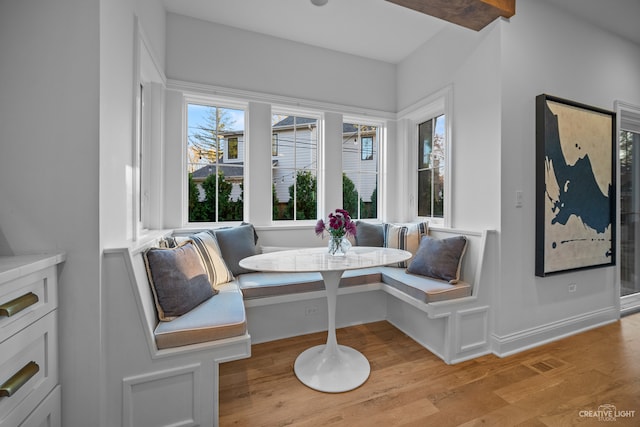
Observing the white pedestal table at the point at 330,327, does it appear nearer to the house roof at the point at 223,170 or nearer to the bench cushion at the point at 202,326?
the bench cushion at the point at 202,326

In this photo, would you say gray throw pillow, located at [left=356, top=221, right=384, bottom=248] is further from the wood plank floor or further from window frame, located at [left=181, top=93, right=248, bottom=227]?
window frame, located at [left=181, top=93, right=248, bottom=227]

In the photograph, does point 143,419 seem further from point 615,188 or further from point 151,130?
point 615,188

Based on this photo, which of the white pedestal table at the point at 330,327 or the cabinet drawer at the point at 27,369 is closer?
the cabinet drawer at the point at 27,369

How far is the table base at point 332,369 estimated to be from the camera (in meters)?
1.77

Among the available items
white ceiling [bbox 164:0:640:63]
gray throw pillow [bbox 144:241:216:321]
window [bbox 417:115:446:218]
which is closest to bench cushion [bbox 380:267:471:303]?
window [bbox 417:115:446:218]

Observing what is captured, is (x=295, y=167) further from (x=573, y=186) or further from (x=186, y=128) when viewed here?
(x=573, y=186)

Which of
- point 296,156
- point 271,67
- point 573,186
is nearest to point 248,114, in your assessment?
point 271,67

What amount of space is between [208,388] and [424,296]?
1.52 m

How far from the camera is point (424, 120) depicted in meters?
3.26

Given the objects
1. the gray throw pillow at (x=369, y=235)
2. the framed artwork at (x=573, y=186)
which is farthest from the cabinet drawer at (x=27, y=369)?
the framed artwork at (x=573, y=186)

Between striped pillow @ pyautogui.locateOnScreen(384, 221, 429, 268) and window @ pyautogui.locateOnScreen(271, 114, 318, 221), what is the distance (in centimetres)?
89

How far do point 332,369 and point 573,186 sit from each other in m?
2.57

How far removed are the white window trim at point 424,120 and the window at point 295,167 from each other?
44.6 inches

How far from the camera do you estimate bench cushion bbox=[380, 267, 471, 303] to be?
207 cm
